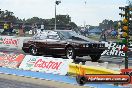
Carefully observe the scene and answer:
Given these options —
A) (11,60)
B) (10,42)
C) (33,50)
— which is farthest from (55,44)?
(10,42)

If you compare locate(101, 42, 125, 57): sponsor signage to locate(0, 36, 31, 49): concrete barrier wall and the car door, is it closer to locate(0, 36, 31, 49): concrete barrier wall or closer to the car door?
the car door

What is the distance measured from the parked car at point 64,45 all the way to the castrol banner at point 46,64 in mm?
2272

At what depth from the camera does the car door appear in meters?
19.9

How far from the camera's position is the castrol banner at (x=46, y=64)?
1619cm

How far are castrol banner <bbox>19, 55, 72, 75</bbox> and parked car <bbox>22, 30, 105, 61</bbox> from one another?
2272mm

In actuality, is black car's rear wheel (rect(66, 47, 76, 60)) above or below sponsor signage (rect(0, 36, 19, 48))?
above

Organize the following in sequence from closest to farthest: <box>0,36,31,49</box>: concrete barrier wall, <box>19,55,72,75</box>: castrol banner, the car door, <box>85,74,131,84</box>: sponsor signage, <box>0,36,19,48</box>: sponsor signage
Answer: <box>85,74,131,84</box>: sponsor signage
<box>19,55,72,75</box>: castrol banner
the car door
<box>0,36,31,49</box>: concrete barrier wall
<box>0,36,19,48</box>: sponsor signage

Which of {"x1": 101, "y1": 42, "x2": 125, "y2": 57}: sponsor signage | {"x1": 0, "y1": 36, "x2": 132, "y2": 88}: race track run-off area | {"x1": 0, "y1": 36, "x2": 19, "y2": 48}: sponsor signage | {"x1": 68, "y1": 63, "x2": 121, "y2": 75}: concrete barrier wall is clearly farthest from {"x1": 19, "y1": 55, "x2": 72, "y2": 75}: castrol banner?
{"x1": 0, "y1": 36, "x2": 19, "y2": 48}: sponsor signage

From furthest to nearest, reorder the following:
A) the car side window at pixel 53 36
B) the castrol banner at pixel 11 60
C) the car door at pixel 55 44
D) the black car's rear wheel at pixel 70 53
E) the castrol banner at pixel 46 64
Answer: the car side window at pixel 53 36, the car door at pixel 55 44, the black car's rear wheel at pixel 70 53, the castrol banner at pixel 11 60, the castrol banner at pixel 46 64

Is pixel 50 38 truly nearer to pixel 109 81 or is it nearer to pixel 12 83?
pixel 12 83

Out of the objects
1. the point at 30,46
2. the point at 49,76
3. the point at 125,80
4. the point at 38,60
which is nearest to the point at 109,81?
the point at 125,80

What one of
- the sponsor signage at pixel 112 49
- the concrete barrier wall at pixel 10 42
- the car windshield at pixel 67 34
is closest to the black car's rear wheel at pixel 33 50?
Result: the car windshield at pixel 67 34

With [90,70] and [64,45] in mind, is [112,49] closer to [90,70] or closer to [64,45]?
[64,45]

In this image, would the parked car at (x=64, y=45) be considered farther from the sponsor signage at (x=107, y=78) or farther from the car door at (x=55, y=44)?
the sponsor signage at (x=107, y=78)
